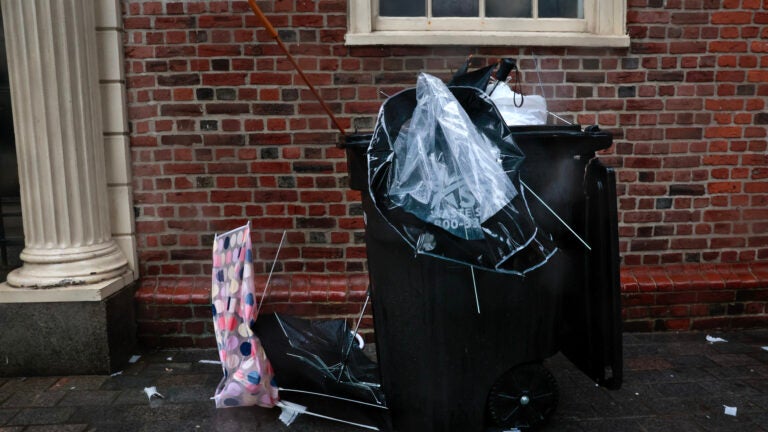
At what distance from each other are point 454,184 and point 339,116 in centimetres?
193

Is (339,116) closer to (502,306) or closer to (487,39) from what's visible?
(487,39)

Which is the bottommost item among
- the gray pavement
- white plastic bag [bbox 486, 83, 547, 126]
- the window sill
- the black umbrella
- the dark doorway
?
the gray pavement

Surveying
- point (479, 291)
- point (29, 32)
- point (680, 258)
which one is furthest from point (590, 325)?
point (29, 32)

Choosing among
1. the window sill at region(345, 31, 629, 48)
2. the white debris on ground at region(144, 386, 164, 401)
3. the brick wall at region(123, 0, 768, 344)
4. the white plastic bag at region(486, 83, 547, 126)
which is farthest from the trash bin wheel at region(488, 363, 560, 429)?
the window sill at region(345, 31, 629, 48)

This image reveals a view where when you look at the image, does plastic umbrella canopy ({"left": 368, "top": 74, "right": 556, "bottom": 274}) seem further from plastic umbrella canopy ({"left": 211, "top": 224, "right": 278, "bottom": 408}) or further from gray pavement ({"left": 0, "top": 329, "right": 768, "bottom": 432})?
gray pavement ({"left": 0, "top": 329, "right": 768, "bottom": 432})

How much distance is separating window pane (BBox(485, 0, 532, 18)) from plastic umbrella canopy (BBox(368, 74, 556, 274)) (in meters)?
1.99

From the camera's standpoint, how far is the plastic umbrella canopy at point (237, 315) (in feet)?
9.21

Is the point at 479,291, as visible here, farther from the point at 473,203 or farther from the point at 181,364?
the point at 181,364

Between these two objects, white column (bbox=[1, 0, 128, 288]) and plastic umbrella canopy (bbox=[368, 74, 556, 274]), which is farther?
white column (bbox=[1, 0, 128, 288])

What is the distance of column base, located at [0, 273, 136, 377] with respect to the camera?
11.7 ft

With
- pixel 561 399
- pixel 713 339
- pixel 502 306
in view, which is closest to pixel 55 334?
pixel 502 306

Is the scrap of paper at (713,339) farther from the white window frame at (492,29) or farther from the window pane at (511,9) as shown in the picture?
the window pane at (511,9)

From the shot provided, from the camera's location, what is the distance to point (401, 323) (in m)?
2.59

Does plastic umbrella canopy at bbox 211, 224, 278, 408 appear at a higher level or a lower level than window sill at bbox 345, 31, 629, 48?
lower
